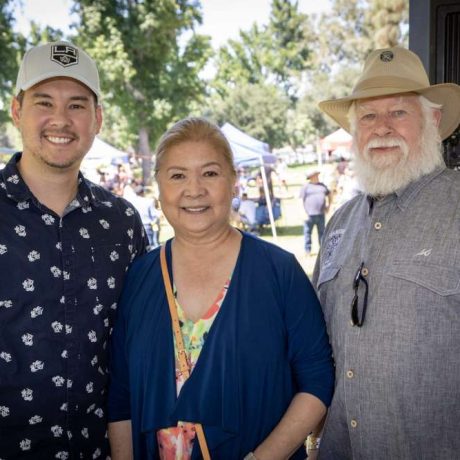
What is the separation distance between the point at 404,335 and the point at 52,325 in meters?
1.25

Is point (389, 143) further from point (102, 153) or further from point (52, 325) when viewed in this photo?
point (102, 153)

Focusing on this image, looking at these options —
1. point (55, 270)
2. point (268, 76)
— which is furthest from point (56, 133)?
point (268, 76)

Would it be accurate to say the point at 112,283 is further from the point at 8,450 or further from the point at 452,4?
the point at 452,4

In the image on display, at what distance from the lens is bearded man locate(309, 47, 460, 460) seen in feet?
5.87

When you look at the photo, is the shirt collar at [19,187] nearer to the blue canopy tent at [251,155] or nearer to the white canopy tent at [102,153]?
the blue canopy tent at [251,155]

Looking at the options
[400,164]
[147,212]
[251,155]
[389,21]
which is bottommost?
[400,164]

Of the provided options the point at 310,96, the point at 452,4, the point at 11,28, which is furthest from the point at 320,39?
the point at 452,4

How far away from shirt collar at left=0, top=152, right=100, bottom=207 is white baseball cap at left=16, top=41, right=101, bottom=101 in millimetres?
321

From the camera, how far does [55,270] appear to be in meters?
2.01

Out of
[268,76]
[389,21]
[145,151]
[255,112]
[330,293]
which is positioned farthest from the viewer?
[268,76]

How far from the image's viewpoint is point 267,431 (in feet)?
5.77

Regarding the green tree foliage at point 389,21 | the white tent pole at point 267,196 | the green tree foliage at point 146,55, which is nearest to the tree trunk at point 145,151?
the green tree foliage at point 146,55

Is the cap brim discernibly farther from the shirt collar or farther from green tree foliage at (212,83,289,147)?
green tree foliage at (212,83,289,147)

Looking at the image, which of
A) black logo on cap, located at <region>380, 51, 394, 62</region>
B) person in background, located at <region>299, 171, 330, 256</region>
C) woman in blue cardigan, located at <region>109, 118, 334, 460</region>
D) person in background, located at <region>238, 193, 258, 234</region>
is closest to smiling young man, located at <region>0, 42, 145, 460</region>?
woman in blue cardigan, located at <region>109, 118, 334, 460</region>
